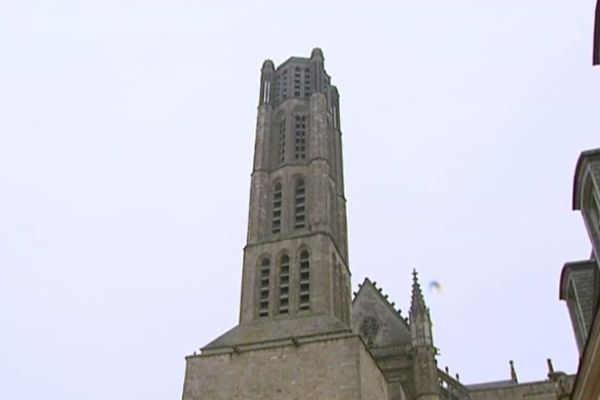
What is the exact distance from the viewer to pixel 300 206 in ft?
90.2

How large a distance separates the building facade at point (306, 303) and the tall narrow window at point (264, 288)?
42mm

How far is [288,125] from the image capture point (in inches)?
1197

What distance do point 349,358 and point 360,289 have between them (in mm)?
14600

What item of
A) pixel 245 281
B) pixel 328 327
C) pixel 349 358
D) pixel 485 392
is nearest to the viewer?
pixel 349 358

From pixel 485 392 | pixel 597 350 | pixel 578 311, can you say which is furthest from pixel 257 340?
pixel 485 392

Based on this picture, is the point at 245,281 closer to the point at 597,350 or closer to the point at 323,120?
the point at 323,120

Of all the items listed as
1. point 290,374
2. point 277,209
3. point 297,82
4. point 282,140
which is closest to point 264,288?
point 277,209

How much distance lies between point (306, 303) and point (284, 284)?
4.37 ft

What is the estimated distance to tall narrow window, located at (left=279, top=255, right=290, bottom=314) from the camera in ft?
81.5

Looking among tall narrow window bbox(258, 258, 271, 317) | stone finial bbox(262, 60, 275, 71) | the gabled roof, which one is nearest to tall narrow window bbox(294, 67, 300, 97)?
stone finial bbox(262, 60, 275, 71)

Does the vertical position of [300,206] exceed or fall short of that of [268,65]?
it falls short

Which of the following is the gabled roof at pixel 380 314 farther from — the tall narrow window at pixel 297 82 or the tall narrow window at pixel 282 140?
the tall narrow window at pixel 297 82

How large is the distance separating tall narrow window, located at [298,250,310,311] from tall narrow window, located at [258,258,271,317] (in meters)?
1.35

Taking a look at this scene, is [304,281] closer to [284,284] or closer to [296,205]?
[284,284]
